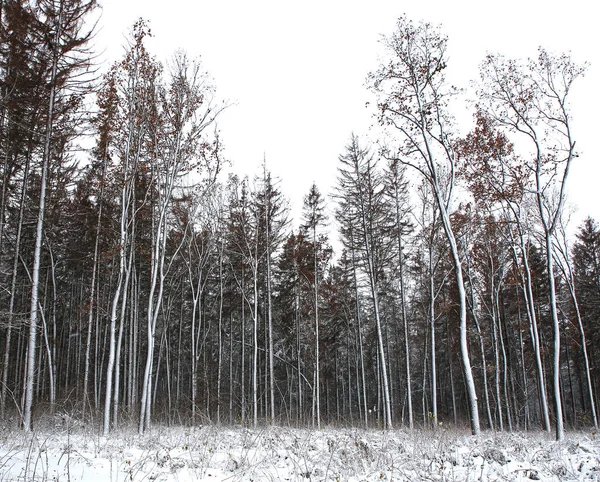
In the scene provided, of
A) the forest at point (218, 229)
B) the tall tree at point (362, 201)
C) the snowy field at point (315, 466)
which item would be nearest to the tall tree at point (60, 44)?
the forest at point (218, 229)

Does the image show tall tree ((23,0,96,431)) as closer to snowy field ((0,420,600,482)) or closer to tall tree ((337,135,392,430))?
snowy field ((0,420,600,482))

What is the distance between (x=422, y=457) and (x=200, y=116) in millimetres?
11246

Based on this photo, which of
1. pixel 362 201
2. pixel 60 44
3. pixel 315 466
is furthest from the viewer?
pixel 362 201

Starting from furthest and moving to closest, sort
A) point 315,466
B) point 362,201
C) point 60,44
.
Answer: point 362,201, point 60,44, point 315,466

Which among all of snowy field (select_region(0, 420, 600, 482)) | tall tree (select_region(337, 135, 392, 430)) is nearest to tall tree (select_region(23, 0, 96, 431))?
snowy field (select_region(0, 420, 600, 482))

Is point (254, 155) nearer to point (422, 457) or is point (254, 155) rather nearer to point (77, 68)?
point (77, 68)

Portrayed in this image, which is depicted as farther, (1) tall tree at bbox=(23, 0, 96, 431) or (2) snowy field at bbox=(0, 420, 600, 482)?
(1) tall tree at bbox=(23, 0, 96, 431)

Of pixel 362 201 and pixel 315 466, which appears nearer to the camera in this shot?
pixel 315 466

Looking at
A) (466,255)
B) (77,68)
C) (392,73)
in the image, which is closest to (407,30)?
(392,73)

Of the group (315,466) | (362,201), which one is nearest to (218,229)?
(362,201)

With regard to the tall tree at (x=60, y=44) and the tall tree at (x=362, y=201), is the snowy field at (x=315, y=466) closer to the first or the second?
the tall tree at (x=60, y=44)

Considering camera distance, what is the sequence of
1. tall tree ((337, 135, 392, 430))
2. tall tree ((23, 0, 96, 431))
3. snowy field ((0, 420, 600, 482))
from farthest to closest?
tall tree ((337, 135, 392, 430))
tall tree ((23, 0, 96, 431))
snowy field ((0, 420, 600, 482))

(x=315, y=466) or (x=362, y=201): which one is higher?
(x=362, y=201)

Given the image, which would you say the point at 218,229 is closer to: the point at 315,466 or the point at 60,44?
the point at 60,44
